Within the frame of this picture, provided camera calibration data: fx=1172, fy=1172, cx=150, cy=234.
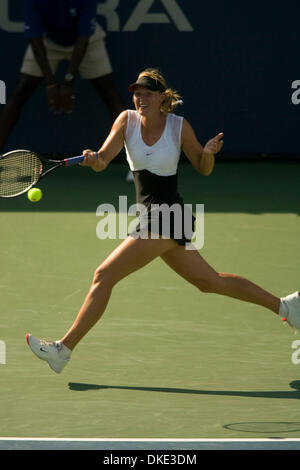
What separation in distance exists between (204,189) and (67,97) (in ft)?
5.31

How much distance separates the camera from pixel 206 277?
6.36 m

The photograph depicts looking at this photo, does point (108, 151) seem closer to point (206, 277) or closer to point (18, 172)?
point (18, 172)

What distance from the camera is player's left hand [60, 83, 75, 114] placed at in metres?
11.4

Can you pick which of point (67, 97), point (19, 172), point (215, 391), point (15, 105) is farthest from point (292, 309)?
point (15, 105)

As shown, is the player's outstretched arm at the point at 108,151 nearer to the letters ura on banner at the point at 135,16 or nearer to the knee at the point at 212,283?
the knee at the point at 212,283

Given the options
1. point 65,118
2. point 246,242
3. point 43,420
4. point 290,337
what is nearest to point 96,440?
point 43,420

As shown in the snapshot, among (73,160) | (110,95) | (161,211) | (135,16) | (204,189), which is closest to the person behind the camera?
(73,160)

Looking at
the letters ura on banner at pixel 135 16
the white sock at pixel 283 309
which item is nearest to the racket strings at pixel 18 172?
the white sock at pixel 283 309

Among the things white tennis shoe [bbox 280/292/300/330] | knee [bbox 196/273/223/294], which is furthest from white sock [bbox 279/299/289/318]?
knee [bbox 196/273/223/294]

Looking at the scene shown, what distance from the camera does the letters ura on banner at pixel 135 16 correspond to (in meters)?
11.9

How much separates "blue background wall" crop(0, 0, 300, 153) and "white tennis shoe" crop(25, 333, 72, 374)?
6153mm

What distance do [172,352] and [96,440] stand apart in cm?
169

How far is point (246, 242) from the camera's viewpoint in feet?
31.1

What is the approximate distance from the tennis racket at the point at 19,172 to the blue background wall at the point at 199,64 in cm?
566
